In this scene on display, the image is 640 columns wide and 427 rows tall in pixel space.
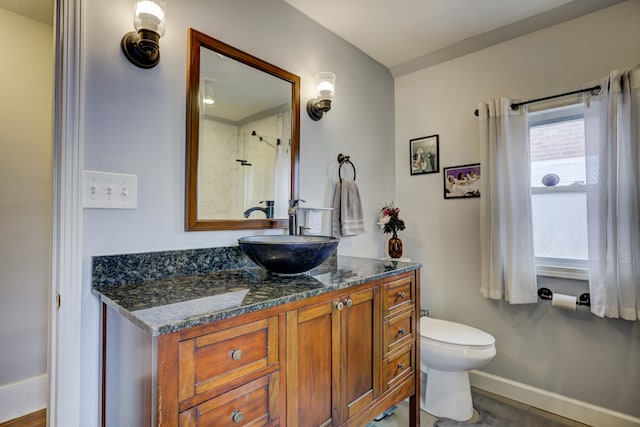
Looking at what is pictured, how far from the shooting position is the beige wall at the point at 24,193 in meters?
1.87

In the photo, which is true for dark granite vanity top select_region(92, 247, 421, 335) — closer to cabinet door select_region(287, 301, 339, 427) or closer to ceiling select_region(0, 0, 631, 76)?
cabinet door select_region(287, 301, 339, 427)

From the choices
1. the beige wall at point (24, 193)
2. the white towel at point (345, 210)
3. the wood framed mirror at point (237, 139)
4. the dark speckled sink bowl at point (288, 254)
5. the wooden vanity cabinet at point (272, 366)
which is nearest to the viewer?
the wooden vanity cabinet at point (272, 366)

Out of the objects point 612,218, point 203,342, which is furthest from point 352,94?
point 203,342

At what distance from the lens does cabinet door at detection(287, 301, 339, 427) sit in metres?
1.08

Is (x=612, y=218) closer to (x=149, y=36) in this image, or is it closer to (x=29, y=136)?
(x=149, y=36)

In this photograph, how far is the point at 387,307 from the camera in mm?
1482

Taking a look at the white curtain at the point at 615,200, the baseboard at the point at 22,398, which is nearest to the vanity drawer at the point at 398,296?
the white curtain at the point at 615,200

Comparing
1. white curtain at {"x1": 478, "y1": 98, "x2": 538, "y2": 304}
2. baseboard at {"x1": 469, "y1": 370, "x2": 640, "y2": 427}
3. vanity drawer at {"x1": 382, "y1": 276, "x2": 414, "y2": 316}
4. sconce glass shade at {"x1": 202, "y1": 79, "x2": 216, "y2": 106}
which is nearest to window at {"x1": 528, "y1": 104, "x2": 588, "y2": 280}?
white curtain at {"x1": 478, "y1": 98, "x2": 538, "y2": 304}

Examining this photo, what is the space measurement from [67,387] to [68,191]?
68cm

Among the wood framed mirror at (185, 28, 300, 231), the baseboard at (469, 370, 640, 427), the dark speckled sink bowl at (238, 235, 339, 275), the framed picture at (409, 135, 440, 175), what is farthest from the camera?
the framed picture at (409, 135, 440, 175)

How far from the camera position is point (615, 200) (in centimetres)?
168

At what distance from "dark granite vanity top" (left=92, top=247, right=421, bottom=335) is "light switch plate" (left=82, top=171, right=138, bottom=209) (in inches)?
8.0

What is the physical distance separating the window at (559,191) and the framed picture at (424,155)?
0.63 meters

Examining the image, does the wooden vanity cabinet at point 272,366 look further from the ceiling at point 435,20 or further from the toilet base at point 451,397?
the ceiling at point 435,20
